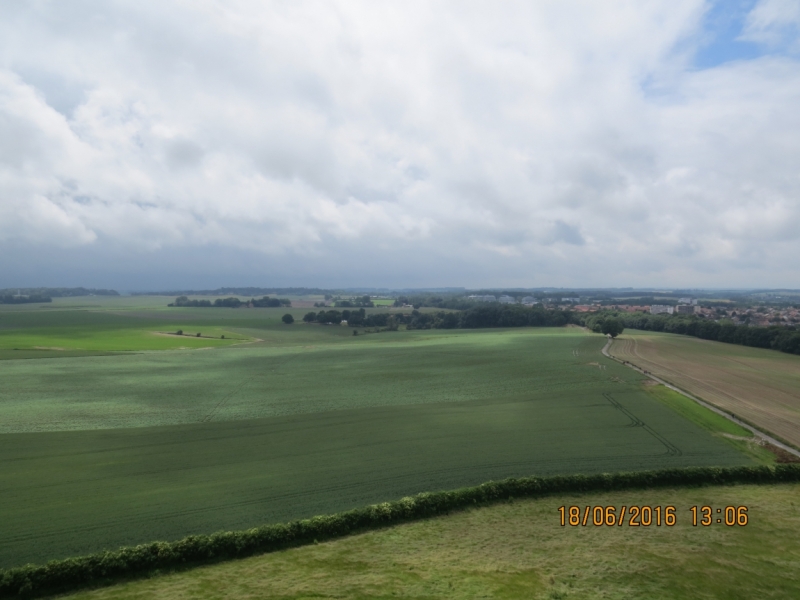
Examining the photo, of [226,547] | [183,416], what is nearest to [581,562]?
[226,547]

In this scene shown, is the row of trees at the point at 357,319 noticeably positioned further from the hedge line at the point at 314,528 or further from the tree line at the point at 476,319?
the hedge line at the point at 314,528

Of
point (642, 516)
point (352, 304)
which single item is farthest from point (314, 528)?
point (352, 304)

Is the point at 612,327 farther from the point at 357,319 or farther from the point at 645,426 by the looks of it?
the point at 357,319

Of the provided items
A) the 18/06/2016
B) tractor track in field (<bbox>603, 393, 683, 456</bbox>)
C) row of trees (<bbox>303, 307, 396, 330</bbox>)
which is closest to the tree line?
row of trees (<bbox>303, 307, 396, 330</bbox>)

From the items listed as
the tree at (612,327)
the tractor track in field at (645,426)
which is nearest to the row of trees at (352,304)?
the tree at (612,327)

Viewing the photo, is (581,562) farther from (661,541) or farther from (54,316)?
(54,316)

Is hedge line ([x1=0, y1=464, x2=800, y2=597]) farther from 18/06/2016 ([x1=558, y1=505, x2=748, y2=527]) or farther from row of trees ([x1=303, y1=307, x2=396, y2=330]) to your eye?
row of trees ([x1=303, y1=307, x2=396, y2=330])
